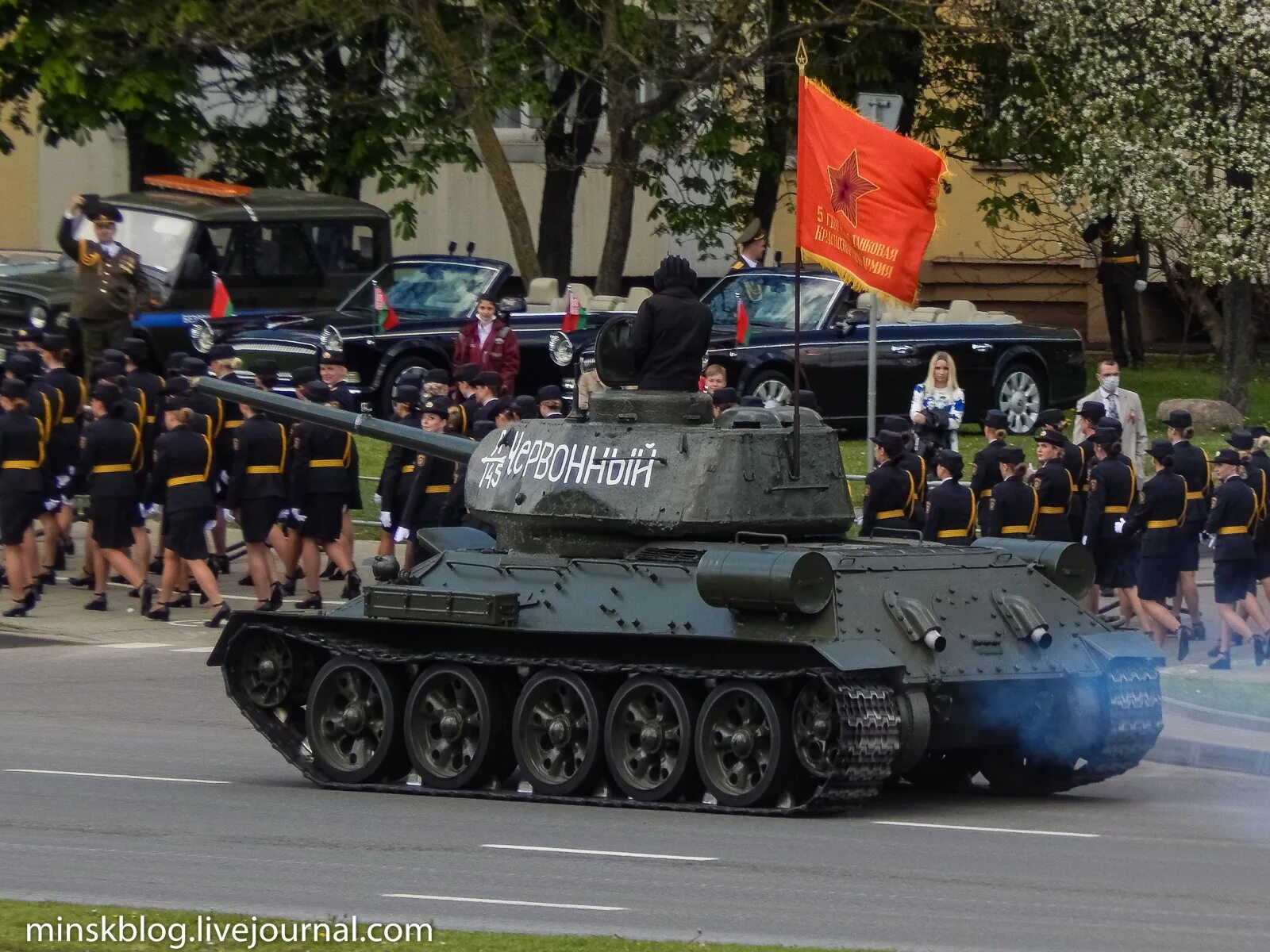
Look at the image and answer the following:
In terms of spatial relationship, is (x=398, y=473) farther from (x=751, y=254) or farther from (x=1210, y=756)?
(x=751, y=254)

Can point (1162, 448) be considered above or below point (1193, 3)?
below

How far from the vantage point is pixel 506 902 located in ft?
29.7

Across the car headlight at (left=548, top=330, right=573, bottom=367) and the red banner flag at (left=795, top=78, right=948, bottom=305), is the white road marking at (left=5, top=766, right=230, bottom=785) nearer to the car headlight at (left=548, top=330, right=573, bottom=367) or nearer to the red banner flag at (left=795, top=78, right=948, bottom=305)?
the red banner flag at (left=795, top=78, right=948, bottom=305)

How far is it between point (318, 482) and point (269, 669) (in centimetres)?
488

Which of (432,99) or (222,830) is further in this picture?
(432,99)

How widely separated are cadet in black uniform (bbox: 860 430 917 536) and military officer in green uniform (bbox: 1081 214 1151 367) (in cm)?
1321

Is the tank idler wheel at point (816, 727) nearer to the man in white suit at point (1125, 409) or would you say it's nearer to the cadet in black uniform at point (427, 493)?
the cadet in black uniform at point (427, 493)

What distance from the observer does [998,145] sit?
91.2 ft

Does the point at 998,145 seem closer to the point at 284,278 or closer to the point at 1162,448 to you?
the point at 284,278

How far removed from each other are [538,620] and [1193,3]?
14715mm

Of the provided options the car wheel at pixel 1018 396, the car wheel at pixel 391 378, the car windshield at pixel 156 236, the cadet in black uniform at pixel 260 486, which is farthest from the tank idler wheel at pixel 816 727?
the car windshield at pixel 156 236

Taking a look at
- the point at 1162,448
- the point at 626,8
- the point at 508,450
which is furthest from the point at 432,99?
the point at 508,450

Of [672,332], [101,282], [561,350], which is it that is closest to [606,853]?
[672,332]

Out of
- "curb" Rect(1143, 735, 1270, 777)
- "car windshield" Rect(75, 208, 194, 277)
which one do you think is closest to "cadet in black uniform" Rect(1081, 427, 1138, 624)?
"curb" Rect(1143, 735, 1270, 777)
